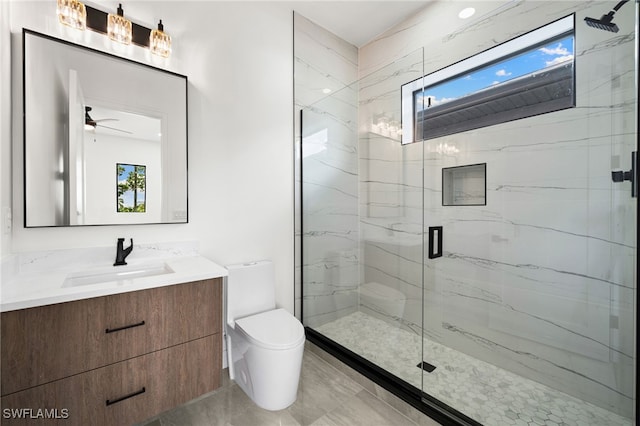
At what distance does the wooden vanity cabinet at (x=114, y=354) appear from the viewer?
1.01 m

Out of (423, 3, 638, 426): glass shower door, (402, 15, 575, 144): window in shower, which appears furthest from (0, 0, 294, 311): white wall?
(423, 3, 638, 426): glass shower door

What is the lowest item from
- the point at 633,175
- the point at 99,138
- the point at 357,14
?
the point at 633,175

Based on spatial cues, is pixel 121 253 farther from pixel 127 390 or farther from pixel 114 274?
pixel 127 390

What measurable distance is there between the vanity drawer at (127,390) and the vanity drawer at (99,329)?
40 mm

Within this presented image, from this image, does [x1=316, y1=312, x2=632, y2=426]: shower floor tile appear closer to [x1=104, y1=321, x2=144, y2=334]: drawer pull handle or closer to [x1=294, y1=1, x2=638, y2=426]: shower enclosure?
[x1=294, y1=1, x2=638, y2=426]: shower enclosure

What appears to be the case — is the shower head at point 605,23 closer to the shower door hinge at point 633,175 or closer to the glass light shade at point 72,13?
the shower door hinge at point 633,175

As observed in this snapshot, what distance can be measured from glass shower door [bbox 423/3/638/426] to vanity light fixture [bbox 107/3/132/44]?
6.44 ft

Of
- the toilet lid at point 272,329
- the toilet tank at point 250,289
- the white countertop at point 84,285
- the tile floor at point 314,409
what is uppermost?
the white countertop at point 84,285

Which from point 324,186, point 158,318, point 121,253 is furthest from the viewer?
point 324,186

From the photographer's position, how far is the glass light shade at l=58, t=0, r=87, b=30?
143 centimetres

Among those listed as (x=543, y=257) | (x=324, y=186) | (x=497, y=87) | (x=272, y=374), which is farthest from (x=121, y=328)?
(x=497, y=87)

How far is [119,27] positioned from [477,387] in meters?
2.90

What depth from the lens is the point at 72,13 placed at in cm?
145

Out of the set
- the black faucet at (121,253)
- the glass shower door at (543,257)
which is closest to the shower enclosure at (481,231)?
the glass shower door at (543,257)
